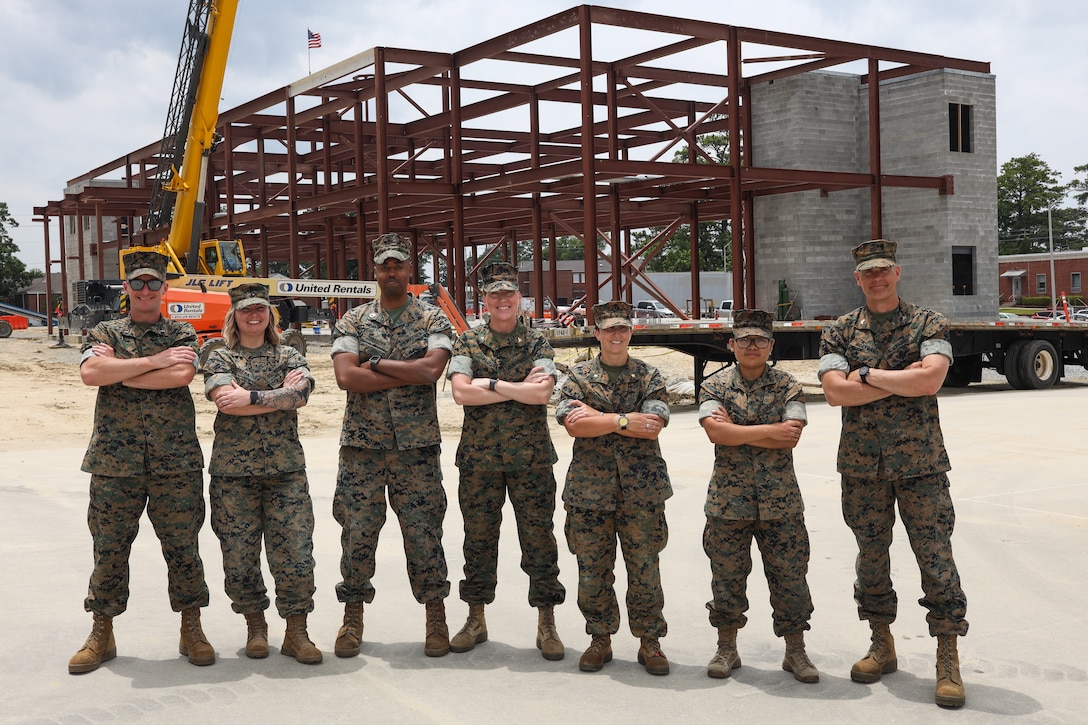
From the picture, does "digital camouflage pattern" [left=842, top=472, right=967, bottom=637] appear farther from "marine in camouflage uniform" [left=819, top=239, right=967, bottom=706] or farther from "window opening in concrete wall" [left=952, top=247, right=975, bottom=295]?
"window opening in concrete wall" [left=952, top=247, right=975, bottom=295]

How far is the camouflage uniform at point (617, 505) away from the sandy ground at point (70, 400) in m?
4.00

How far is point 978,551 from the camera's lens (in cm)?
727

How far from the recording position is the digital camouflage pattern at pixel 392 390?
5301mm

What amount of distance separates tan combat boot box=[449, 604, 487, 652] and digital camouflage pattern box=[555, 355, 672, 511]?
876 mm

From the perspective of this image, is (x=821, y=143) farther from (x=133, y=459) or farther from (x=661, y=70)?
(x=133, y=459)

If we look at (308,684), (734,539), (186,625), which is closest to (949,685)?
(734,539)

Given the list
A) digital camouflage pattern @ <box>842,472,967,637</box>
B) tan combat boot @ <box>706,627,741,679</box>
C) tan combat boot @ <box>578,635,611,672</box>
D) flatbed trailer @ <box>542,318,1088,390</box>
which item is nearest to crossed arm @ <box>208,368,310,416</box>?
tan combat boot @ <box>578,635,611,672</box>

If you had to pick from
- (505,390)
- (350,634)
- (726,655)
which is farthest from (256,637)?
(726,655)

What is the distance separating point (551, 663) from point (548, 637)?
0.50 feet

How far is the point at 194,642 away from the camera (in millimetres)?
5160

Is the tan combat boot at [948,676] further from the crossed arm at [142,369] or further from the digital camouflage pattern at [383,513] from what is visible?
the crossed arm at [142,369]

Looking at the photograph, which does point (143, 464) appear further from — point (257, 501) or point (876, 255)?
point (876, 255)

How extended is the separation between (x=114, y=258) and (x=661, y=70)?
31.3 m

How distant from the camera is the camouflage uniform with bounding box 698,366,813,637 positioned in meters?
4.86
